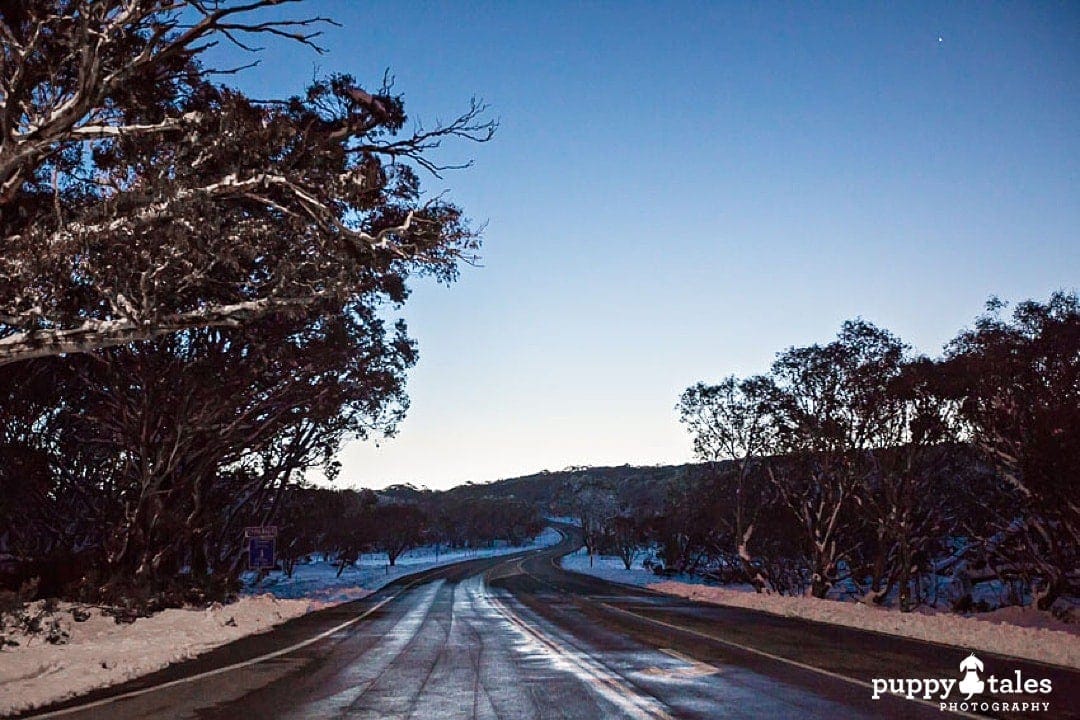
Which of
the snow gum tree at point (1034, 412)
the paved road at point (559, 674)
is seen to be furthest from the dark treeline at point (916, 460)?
the paved road at point (559, 674)

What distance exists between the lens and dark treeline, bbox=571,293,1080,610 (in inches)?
1069

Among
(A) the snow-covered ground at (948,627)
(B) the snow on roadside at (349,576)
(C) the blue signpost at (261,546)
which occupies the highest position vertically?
(C) the blue signpost at (261,546)

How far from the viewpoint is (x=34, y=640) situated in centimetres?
1371

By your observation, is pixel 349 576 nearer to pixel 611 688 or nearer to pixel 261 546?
pixel 261 546

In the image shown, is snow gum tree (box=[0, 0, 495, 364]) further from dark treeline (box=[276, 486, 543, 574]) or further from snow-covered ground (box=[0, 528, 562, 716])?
dark treeline (box=[276, 486, 543, 574])

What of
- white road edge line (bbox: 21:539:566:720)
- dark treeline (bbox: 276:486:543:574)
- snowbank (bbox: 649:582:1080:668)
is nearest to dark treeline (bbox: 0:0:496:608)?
white road edge line (bbox: 21:539:566:720)

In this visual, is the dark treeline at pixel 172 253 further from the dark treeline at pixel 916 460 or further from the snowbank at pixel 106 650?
the dark treeline at pixel 916 460

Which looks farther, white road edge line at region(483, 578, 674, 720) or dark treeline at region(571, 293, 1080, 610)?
dark treeline at region(571, 293, 1080, 610)

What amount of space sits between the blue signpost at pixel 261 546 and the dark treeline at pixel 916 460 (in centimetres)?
2372

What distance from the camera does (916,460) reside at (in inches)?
1328

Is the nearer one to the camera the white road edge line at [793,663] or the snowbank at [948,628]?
the white road edge line at [793,663]

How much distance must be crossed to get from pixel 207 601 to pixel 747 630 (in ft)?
52.3

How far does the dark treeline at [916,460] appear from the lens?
89.0ft

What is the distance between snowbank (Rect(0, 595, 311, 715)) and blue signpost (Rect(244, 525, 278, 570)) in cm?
150
